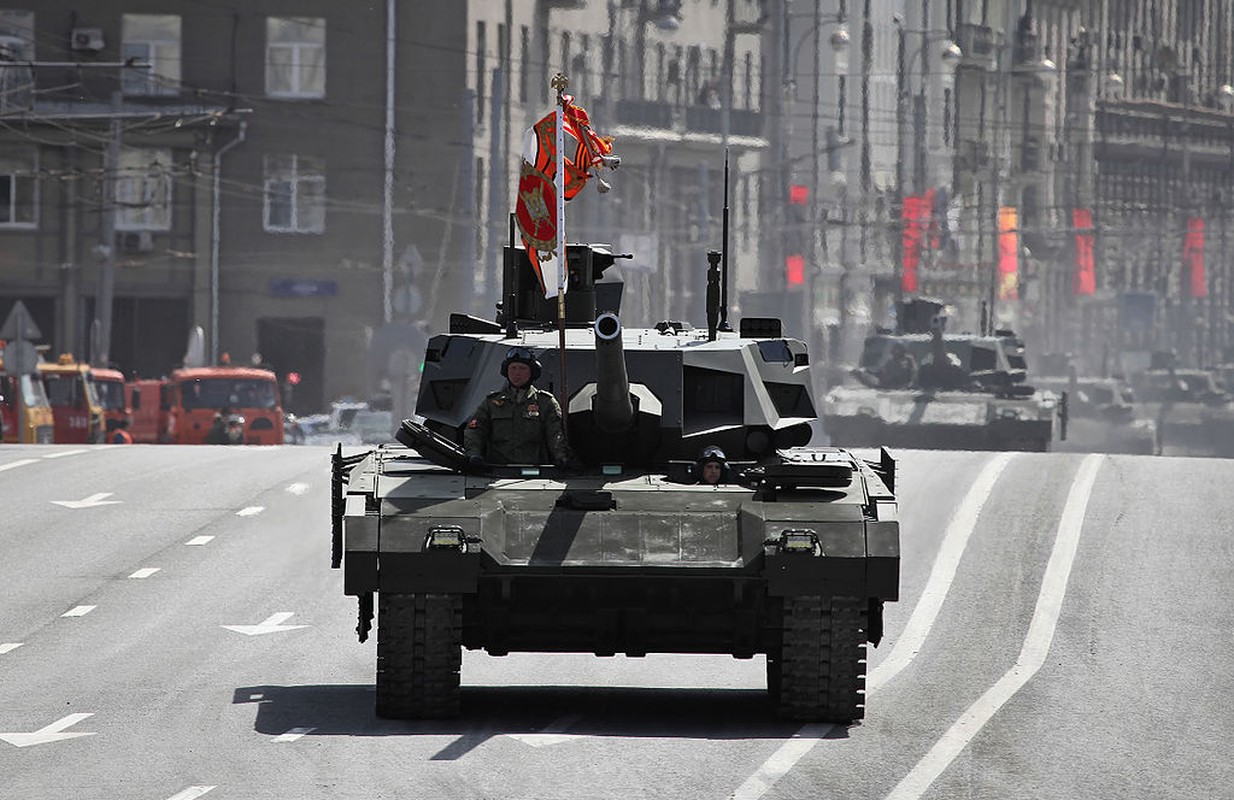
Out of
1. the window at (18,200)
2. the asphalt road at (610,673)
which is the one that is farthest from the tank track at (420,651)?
the window at (18,200)

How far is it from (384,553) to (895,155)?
78.6m

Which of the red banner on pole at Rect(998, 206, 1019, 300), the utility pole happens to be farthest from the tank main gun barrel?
the red banner on pole at Rect(998, 206, 1019, 300)

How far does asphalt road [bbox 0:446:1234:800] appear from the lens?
12.6m

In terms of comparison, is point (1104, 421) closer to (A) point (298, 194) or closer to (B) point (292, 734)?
(A) point (298, 194)

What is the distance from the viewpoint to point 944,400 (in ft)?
144

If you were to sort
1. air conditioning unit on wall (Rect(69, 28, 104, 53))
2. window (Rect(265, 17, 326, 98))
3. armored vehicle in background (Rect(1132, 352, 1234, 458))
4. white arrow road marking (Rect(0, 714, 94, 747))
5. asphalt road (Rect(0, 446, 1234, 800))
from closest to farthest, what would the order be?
asphalt road (Rect(0, 446, 1234, 800)) → white arrow road marking (Rect(0, 714, 94, 747)) → air conditioning unit on wall (Rect(69, 28, 104, 53)) → window (Rect(265, 17, 326, 98)) → armored vehicle in background (Rect(1132, 352, 1234, 458))

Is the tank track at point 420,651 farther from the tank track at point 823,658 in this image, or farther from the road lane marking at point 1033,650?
the road lane marking at point 1033,650

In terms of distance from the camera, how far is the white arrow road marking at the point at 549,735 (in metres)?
13.6

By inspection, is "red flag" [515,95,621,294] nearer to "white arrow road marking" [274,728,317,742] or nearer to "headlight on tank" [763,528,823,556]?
"headlight on tank" [763,528,823,556]

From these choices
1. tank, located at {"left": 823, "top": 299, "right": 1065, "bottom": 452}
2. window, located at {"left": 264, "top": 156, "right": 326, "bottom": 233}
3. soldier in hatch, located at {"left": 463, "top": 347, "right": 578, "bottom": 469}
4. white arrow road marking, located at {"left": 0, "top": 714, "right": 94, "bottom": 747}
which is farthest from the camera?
window, located at {"left": 264, "top": 156, "right": 326, "bottom": 233}

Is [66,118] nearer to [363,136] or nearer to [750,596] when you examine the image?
[363,136]

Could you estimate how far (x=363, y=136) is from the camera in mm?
66938

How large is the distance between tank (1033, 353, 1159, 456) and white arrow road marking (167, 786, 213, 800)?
42.8 m

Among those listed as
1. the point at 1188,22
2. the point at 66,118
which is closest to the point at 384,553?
the point at 66,118
